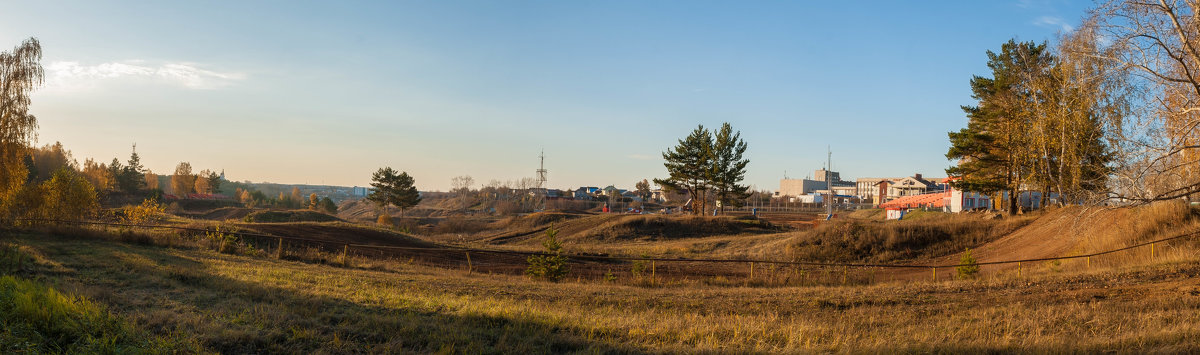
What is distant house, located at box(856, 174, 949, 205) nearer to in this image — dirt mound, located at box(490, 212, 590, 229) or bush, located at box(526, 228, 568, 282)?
dirt mound, located at box(490, 212, 590, 229)

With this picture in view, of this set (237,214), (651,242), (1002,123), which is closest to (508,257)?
(651,242)

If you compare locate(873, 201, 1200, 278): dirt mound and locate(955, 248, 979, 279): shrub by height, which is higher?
locate(873, 201, 1200, 278): dirt mound

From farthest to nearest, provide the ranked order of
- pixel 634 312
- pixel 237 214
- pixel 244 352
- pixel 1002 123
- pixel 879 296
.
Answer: pixel 237 214, pixel 1002 123, pixel 879 296, pixel 634 312, pixel 244 352

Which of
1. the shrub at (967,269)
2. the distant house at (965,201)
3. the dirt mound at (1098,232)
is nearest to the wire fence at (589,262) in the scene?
the shrub at (967,269)

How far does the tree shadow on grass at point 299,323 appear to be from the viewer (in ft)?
20.4

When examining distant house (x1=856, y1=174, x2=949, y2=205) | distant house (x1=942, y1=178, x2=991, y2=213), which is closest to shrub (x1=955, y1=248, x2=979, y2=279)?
distant house (x1=942, y1=178, x2=991, y2=213)

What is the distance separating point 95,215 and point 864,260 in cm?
3824

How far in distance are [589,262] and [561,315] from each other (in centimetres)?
1854

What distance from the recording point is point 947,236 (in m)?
28.9

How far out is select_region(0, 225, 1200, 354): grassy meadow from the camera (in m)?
6.29

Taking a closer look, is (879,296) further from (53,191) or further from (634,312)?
(53,191)

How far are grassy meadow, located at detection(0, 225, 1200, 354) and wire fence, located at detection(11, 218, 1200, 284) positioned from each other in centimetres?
491

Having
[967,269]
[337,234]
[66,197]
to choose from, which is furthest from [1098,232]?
[66,197]

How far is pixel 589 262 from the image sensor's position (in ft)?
89.9
